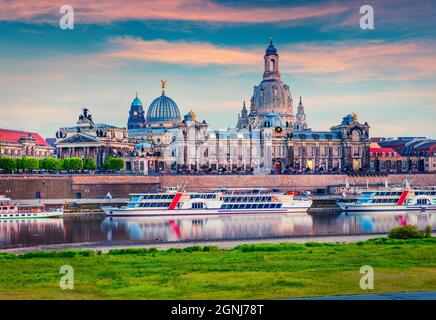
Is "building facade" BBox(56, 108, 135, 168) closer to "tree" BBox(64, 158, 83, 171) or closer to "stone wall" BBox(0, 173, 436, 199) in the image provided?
"tree" BBox(64, 158, 83, 171)

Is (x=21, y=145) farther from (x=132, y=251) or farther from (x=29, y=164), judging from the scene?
(x=132, y=251)

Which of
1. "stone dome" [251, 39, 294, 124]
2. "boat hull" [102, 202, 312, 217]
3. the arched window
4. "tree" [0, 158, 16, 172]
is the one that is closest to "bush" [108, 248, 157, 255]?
"boat hull" [102, 202, 312, 217]

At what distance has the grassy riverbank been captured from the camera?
59.5ft

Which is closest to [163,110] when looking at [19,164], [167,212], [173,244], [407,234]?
[19,164]

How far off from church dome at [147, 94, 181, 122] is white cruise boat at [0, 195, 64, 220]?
56009 millimetres

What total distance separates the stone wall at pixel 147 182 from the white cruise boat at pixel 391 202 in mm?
15990

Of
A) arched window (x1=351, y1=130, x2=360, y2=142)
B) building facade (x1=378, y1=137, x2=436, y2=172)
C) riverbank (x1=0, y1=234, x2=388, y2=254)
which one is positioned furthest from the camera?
building facade (x1=378, y1=137, x2=436, y2=172)

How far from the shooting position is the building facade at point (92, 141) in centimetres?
8612

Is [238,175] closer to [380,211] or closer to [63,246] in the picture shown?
[380,211]

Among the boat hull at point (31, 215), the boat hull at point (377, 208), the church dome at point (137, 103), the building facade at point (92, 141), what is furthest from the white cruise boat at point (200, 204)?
the church dome at point (137, 103)

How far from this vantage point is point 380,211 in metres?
57.3

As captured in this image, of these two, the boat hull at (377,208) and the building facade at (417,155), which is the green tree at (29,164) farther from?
the building facade at (417,155)

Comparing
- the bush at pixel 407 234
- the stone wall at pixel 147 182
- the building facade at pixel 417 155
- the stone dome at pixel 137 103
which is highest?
the stone dome at pixel 137 103
